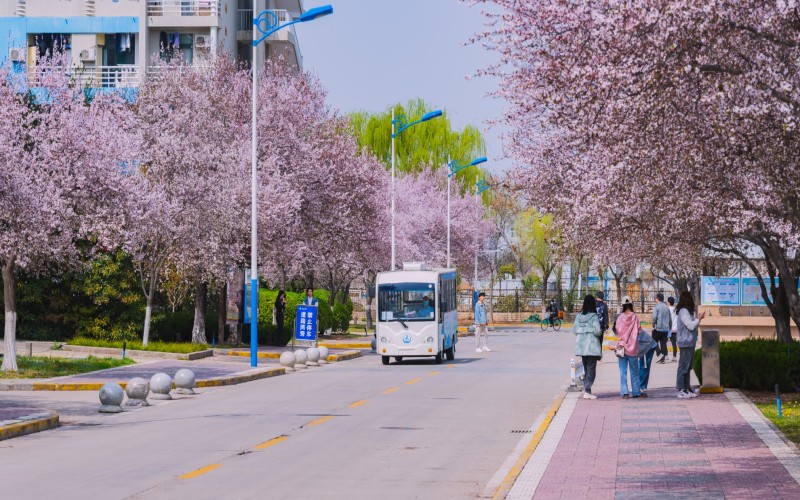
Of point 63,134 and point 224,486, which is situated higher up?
A: point 63,134

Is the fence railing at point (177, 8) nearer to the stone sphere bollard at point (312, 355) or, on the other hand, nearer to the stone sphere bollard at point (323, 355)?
the stone sphere bollard at point (323, 355)

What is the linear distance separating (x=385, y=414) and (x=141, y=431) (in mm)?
4182

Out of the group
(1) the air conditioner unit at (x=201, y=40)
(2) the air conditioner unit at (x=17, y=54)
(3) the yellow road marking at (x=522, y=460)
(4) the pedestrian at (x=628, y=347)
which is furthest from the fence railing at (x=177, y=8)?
(3) the yellow road marking at (x=522, y=460)

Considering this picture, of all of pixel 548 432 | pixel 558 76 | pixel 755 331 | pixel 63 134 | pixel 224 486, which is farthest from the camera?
pixel 755 331

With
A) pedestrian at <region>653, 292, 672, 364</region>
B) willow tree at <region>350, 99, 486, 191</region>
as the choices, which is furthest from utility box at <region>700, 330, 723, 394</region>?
willow tree at <region>350, 99, 486, 191</region>

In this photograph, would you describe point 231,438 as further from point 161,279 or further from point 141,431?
point 161,279

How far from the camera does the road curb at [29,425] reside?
1753 centimetres

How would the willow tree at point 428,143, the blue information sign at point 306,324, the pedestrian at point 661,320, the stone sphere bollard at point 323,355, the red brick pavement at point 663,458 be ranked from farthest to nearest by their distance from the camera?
the willow tree at point 428,143
the blue information sign at point 306,324
the stone sphere bollard at point 323,355
the pedestrian at point 661,320
the red brick pavement at point 663,458

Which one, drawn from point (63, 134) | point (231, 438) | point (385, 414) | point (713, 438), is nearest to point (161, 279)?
point (63, 134)

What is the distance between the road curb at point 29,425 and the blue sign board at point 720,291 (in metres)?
33.4

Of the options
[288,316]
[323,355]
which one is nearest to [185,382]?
[323,355]

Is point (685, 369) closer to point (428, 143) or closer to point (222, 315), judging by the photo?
point (222, 315)

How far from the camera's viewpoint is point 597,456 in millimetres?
14523

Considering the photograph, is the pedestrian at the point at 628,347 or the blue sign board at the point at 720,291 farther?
the blue sign board at the point at 720,291
